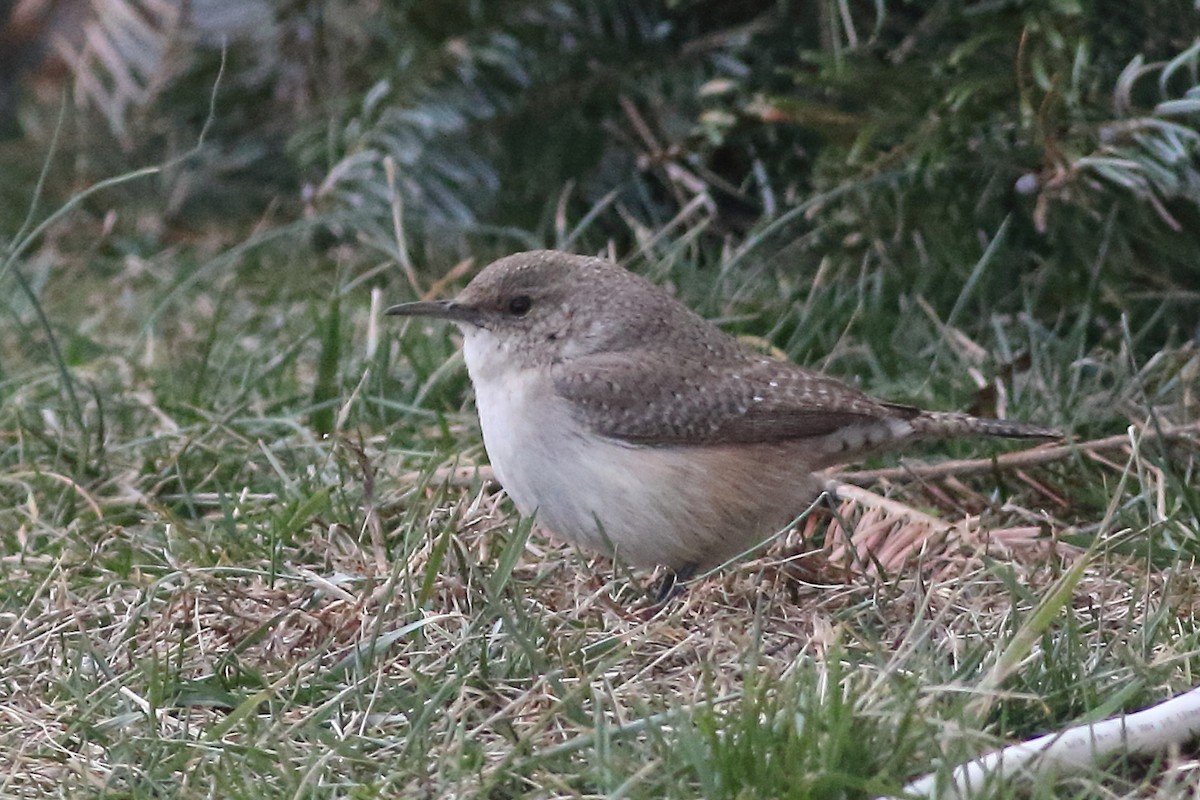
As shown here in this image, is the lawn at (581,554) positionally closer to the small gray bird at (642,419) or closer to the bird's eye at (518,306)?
the small gray bird at (642,419)

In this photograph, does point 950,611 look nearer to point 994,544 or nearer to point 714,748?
point 994,544

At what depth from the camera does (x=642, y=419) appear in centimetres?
405

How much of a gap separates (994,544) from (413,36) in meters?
3.66

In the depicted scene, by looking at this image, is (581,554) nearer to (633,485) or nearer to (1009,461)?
(633,485)

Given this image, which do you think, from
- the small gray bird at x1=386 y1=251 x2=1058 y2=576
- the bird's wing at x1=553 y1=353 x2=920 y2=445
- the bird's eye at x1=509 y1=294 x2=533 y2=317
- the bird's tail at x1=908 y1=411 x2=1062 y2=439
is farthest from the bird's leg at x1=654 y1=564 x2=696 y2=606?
the bird's eye at x1=509 y1=294 x2=533 y2=317

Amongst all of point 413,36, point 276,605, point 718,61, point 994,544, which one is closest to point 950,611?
point 994,544

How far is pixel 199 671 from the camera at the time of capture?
3539 mm

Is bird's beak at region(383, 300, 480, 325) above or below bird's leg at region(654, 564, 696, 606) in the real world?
above

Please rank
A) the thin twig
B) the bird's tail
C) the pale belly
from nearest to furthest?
1. the pale belly
2. the bird's tail
3. the thin twig

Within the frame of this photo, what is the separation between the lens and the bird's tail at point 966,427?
13.7ft

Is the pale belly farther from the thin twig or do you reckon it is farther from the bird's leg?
the thin twig

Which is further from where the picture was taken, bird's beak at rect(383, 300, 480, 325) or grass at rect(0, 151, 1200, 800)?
bird's beak at rect(383, 300, 480, 325)

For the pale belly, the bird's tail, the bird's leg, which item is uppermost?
the pale belly

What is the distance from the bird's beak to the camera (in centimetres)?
435
